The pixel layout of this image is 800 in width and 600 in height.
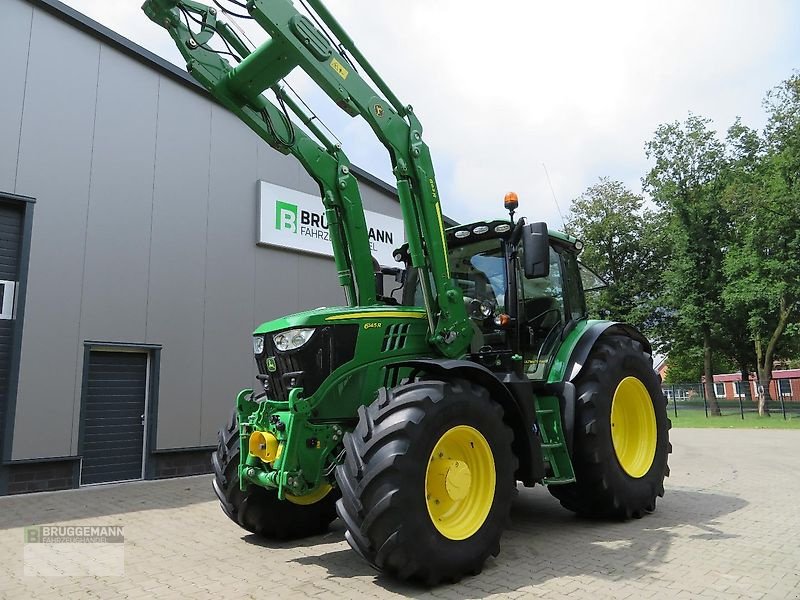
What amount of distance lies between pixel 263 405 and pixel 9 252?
6287 mm

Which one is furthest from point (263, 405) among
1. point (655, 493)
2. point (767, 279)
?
point (767, 279)

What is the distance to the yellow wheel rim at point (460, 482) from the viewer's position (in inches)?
163

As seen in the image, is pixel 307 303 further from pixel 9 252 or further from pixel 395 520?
pixel 395 520

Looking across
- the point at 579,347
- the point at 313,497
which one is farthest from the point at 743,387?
the point at 313,497

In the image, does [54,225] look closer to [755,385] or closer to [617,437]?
[617,437]

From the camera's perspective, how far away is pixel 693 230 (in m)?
31.5

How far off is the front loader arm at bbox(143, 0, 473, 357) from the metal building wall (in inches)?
206

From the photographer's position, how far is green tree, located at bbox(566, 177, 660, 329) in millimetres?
39781

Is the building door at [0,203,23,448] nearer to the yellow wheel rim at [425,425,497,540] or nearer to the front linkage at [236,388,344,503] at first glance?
the front linkage at [236,388,344,503]

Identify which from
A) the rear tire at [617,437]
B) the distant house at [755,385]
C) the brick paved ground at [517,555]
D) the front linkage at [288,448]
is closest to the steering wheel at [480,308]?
the rear tire at [617,437]

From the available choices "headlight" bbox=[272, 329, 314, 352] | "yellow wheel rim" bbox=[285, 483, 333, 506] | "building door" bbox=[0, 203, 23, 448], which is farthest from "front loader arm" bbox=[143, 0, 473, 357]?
"building door" bbox=[0, 203, 23, 448]

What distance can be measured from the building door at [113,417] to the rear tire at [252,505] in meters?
4.73

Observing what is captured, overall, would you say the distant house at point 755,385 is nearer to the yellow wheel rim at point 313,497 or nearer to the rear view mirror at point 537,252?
the rear view mirror at point 537,252

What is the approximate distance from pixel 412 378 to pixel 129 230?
677 centimetres
